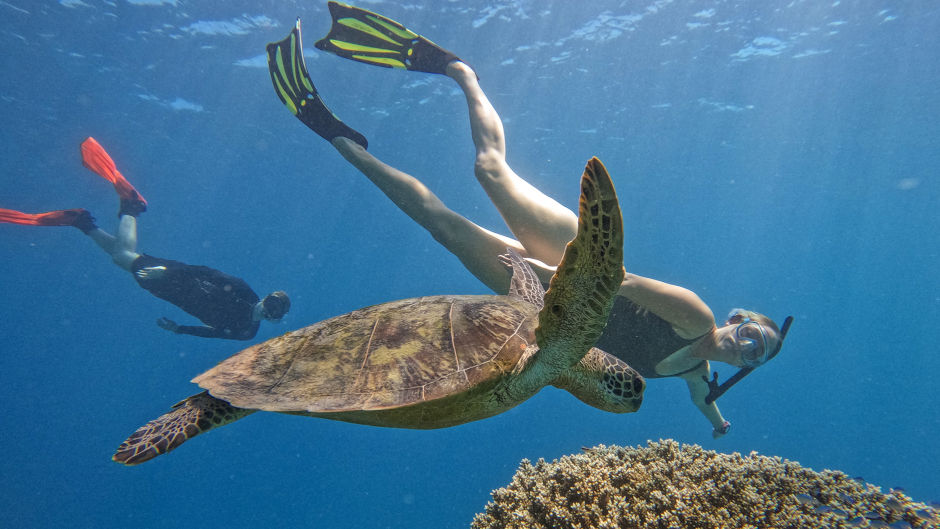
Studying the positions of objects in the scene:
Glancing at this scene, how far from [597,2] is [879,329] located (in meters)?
113

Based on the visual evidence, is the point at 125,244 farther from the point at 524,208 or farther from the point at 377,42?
the point at 524,208

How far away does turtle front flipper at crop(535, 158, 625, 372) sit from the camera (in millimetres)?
1481

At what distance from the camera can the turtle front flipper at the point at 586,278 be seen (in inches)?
58.3

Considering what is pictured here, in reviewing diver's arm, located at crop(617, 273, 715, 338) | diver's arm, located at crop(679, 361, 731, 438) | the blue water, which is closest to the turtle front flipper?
diver's arm, located at crop(617, 273, 715, 338)

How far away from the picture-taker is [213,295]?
1010cm

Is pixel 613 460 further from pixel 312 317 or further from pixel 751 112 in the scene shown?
pixel 312 317

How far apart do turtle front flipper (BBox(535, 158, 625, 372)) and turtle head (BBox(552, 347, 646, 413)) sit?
0.46 metres

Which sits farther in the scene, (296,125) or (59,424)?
(59,424)

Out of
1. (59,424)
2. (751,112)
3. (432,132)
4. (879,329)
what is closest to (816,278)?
(879,329)

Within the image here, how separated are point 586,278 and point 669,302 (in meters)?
3.20

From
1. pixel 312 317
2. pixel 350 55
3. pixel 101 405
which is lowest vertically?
pixel 101 405

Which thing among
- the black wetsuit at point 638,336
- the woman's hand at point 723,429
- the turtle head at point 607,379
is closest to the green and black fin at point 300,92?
the black wetsuit at point 638,336

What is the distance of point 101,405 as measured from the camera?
2650 inches

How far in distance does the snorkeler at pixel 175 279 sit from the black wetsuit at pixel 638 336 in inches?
302
